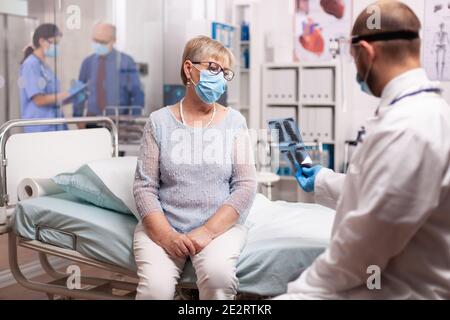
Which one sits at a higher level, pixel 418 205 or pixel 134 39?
pixel 134 39

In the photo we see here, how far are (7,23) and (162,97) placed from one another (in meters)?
1.33

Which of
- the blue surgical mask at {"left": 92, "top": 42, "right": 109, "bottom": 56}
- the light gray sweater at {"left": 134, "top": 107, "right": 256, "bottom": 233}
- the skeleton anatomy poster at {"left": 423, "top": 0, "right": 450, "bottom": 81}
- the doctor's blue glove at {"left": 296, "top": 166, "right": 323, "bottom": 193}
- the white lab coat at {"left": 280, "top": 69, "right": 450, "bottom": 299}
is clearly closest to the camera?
the white lab coat at {"left": 280, "top": 69, "right": 450, "bottom": 299}

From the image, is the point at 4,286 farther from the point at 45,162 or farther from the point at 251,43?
the point at 251,43

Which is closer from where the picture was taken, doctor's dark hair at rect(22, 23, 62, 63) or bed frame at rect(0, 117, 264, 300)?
bed frame at rect(0, 117, 264, 300)

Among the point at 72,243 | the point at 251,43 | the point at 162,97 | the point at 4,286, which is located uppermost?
the point at 251,43

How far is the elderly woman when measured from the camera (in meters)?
1.52

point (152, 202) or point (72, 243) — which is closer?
point (152, 202)

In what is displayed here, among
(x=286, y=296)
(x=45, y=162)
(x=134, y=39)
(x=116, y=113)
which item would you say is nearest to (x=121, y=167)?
(x=45, y=162)

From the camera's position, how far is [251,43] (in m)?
3.84

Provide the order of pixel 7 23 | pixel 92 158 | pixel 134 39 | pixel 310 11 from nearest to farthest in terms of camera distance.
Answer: pixel 92 158, pixel 7 23, pixel 310 11, pixel 134 39

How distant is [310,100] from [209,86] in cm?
215

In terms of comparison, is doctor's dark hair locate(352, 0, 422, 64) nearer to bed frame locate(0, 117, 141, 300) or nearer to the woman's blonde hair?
the woman's blonde hair

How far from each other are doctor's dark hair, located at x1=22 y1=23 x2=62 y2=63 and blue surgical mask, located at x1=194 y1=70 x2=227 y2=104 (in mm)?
2070

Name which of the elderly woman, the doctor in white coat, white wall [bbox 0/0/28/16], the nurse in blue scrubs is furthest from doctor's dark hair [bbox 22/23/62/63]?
the doctor in white coat
